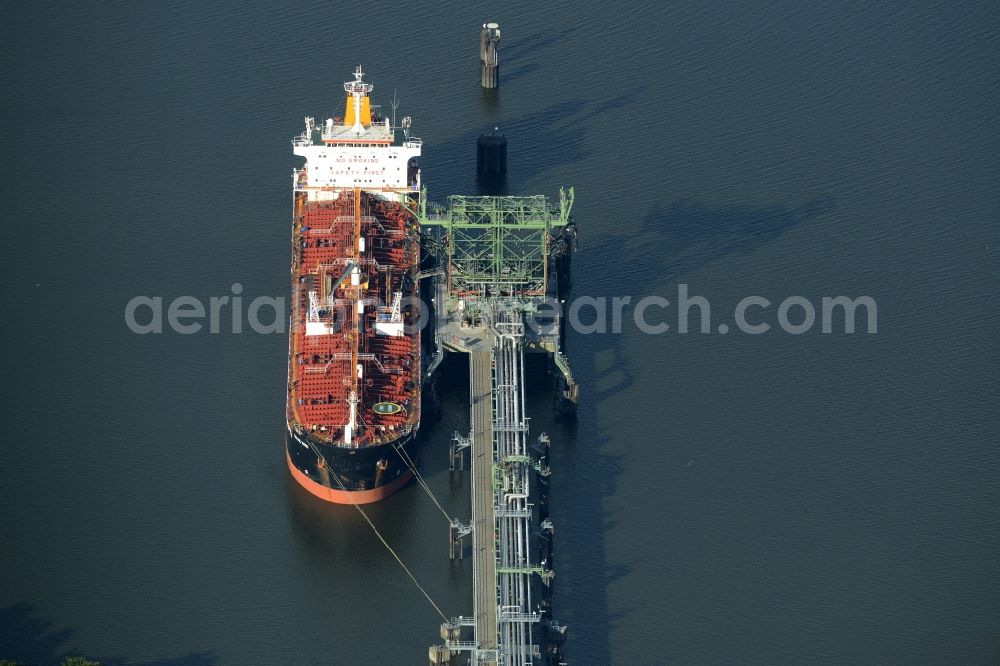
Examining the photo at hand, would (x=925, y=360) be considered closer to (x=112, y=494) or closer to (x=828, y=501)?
(x=828, y=501)

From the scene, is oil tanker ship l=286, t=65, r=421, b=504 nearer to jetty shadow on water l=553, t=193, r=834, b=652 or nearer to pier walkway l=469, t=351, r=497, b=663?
pier walkway l=469, t=351, r=497, b=663

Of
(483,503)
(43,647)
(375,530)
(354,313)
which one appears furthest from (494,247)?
(43,647)

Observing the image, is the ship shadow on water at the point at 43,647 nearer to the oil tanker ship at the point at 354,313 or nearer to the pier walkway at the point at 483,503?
the pier walkway at the point at 483,503

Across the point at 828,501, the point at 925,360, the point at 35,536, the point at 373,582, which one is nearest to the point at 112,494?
the point at 35,536

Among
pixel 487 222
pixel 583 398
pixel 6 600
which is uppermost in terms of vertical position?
pixel 487 222

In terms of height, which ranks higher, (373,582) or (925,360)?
(925,360)

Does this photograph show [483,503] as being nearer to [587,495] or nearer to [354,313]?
[587,495]

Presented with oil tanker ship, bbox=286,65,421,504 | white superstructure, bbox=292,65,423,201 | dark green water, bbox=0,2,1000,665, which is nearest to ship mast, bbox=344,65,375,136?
white superstructure, bbox=292,65,423,201
